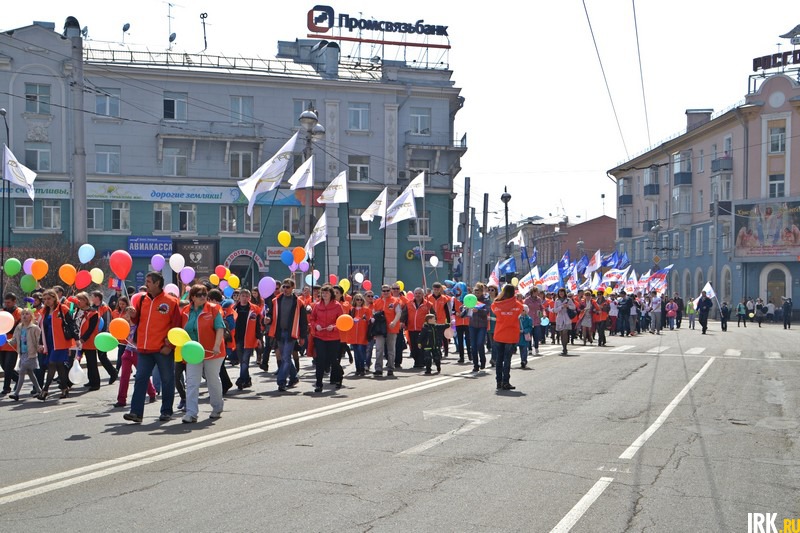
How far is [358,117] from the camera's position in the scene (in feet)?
166

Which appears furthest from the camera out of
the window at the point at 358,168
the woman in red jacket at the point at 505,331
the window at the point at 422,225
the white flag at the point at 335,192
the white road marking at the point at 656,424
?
the window at the point at 422,225

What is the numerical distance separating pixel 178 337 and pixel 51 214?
128ft

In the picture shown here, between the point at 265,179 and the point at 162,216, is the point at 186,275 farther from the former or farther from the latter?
the point at 162,216

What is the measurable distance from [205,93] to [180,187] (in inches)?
201

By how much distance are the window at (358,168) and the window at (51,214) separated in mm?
15027

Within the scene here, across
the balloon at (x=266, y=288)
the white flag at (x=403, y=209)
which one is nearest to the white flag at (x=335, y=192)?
the white flag at (x=403, y=209)

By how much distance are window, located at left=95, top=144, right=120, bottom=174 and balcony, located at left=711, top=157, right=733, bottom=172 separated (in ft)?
136

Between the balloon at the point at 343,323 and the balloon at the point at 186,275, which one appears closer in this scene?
the balloon at the point at 343,323

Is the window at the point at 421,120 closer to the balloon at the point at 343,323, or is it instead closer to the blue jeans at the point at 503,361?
the blue jeans at the point at 503,361

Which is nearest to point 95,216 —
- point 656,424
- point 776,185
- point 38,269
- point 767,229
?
point 38,269

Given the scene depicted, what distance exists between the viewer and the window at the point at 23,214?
150 feet

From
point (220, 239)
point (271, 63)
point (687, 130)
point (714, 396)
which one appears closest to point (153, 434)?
point (714, 396)

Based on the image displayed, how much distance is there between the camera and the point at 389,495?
7.24m

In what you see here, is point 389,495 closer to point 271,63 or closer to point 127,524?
point 127,524
